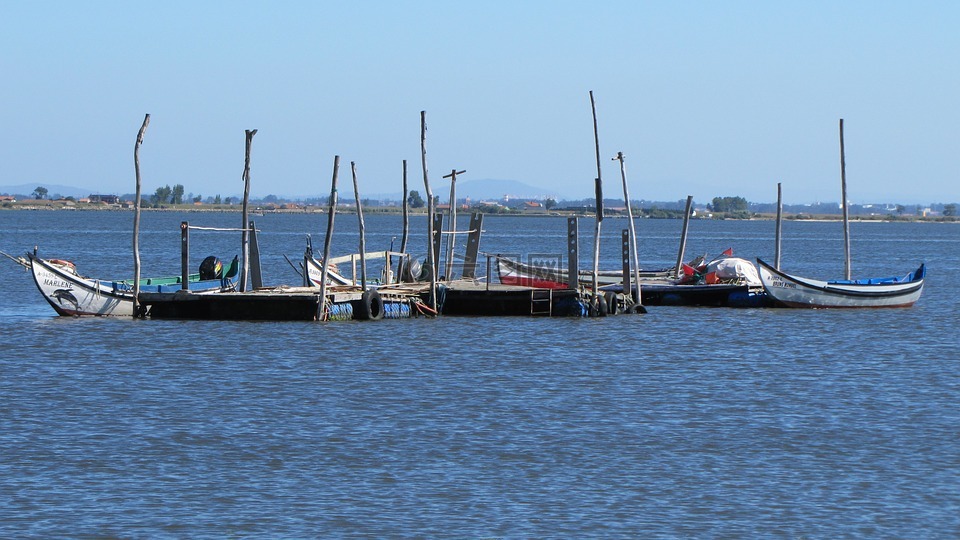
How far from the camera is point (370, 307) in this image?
36.7m

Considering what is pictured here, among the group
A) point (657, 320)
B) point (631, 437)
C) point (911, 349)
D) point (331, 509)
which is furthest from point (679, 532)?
point (657, 320)

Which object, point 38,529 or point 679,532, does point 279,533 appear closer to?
point 38,529

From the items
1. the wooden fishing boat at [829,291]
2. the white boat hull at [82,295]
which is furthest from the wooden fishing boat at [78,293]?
the wooden fishing boat at [829,291]

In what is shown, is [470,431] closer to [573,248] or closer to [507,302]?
[573,248]

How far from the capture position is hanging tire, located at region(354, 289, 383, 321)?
120 feet

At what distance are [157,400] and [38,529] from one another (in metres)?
9.01

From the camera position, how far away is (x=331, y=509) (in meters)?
15.6

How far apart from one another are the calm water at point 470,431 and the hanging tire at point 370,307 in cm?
68

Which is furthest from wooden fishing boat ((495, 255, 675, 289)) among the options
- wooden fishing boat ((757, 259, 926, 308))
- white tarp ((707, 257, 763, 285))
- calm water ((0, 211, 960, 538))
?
wooden fishing boat ((757, 259, 926, 308))

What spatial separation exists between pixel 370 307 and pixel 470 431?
16375mm

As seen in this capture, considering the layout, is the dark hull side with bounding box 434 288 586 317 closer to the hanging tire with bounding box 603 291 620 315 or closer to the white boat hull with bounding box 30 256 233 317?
the hanging tire with bounding box 603 291 620 315

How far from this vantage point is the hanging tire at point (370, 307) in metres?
36.6

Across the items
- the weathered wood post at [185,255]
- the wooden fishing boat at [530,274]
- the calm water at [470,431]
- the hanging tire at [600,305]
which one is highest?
the weathered wood post at [185,255]

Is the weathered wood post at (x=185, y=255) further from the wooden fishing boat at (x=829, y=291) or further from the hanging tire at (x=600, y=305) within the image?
the wooden fishing boat at (x=829, y=291)
